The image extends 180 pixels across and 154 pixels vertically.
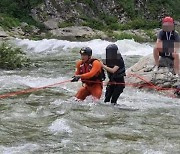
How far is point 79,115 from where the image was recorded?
10.0 metres

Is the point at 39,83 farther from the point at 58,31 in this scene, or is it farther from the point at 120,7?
the point at 120,7

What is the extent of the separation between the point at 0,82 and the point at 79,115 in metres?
5.17

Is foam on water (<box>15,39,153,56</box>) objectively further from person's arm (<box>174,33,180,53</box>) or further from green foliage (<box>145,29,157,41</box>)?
green foliage (<box>145,29,157,41</box>)

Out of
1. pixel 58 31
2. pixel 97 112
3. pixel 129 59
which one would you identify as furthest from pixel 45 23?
pixel 97 112

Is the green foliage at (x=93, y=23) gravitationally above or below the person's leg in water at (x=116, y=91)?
above

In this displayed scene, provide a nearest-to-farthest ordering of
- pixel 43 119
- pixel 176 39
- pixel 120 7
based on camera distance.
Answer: pixel 43 119, pixel 176 39, pixel 120 7

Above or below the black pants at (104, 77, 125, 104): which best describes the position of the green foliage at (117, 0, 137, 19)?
above

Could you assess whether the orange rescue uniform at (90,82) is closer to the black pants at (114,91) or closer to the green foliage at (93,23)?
the black pants at (114,91)

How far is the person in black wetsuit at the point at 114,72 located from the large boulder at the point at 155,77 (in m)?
2.30

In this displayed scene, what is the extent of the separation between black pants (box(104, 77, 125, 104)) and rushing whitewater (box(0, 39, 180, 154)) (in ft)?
0.72

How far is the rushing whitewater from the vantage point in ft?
24.9

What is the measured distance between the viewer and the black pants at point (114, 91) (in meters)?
11.5

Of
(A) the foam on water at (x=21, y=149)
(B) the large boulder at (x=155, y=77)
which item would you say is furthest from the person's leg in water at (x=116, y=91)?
(A) the foam on water at (x=21, y=149)

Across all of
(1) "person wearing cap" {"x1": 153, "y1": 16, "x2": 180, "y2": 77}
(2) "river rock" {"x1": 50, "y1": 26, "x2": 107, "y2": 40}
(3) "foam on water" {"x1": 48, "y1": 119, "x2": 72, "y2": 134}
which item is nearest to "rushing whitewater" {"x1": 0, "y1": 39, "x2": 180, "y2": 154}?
(3) "foam on water" {"x1": 48, "y1": 119, "x2": 72, "y2": 134}
